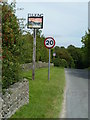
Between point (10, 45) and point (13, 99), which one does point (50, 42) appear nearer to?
point (10, 45)

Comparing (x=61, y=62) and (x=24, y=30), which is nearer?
(x=24, y=30)

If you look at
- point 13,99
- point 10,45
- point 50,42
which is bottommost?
point 13,99

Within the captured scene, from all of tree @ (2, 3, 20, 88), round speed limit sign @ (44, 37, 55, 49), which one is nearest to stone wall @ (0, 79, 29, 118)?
tree @ (2, 3, 20, 88)

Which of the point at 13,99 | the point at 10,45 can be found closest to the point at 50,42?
the point at 10,45

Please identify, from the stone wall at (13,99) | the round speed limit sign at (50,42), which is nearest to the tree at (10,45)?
the stone wall at (13,99)

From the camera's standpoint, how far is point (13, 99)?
684 cm

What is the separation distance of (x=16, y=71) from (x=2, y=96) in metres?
2.46

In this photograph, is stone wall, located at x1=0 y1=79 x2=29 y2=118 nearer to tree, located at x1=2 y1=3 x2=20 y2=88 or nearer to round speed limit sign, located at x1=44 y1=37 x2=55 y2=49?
tree, located at x1=2 y1=3 x2=20 y2=88

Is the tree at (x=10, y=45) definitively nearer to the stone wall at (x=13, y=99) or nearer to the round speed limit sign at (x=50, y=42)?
the stone wall at (x=13, y=99)

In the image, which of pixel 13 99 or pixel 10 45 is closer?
pixel 13 99

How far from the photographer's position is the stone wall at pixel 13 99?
6191 mm

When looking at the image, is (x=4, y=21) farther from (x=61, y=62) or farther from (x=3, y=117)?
(x=61, y=62)

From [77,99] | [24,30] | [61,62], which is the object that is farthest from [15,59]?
[61,62]

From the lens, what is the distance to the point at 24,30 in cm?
1017
